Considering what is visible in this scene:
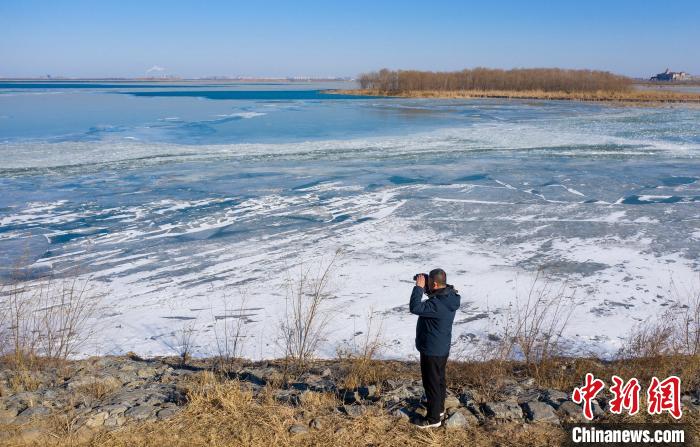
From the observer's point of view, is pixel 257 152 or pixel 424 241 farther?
pixel 257 152

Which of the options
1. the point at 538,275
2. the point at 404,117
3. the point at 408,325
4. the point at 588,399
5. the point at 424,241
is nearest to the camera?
the point at 588,399

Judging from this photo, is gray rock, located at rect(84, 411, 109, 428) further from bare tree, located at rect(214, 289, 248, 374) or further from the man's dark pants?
the man's dark pants

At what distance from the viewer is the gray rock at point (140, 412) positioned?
3632mm

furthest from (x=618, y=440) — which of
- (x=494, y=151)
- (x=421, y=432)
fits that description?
(x=494, y=151)

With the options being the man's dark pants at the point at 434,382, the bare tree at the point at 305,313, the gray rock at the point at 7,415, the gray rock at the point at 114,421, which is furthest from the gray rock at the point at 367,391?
the gray rock at the point at 7,415

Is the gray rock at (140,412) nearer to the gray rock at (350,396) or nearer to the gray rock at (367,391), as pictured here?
the gray rock at (350,396)

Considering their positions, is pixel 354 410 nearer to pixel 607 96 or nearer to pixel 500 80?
pixel 607 96

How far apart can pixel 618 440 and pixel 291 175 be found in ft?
33.2

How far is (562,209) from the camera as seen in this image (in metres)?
9.82

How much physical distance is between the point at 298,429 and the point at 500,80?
61637 mm

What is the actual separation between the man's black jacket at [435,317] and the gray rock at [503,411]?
0.60 metres

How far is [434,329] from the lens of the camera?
339cm

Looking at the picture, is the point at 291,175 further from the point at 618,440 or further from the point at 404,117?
the point at 404,117

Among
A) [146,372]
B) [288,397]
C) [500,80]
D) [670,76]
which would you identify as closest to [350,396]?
[288,397]
